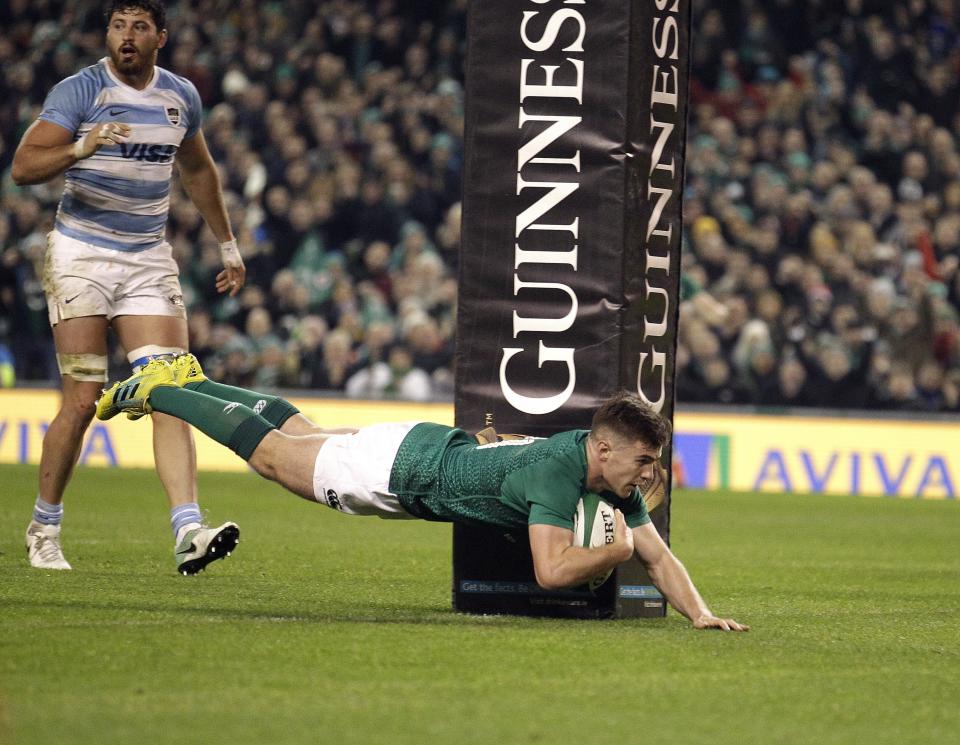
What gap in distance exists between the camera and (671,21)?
638cm

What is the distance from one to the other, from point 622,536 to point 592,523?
0.11m

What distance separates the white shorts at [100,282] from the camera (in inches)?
278

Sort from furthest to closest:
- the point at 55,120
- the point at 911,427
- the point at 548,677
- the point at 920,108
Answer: the point at 920,108 → the point at 911,427 → the point at 55,120 → the point at 548,677

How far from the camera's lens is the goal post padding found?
6.24 metres

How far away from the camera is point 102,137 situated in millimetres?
6516

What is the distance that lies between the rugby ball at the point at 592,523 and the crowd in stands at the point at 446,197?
9464 mm

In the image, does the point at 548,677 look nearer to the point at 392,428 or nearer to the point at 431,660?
the point at 431,660

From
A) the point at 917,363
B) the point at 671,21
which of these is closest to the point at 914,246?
the point at 917,363

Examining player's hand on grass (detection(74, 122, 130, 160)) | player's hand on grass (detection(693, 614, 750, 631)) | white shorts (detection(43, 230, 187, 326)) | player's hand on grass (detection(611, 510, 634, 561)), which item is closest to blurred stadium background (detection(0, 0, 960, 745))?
player's hand on grass (detection(693, 614, 750, 631))

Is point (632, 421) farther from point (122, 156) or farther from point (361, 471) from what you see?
point (122, 156)

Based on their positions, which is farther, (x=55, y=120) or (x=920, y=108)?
(x=920, y=108)

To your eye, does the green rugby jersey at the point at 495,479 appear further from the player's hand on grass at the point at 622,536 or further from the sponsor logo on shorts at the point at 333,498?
the sponsor logo on shorts at the point at 333,498

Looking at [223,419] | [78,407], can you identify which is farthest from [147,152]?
[223,419]

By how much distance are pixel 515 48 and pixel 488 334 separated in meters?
1.07
